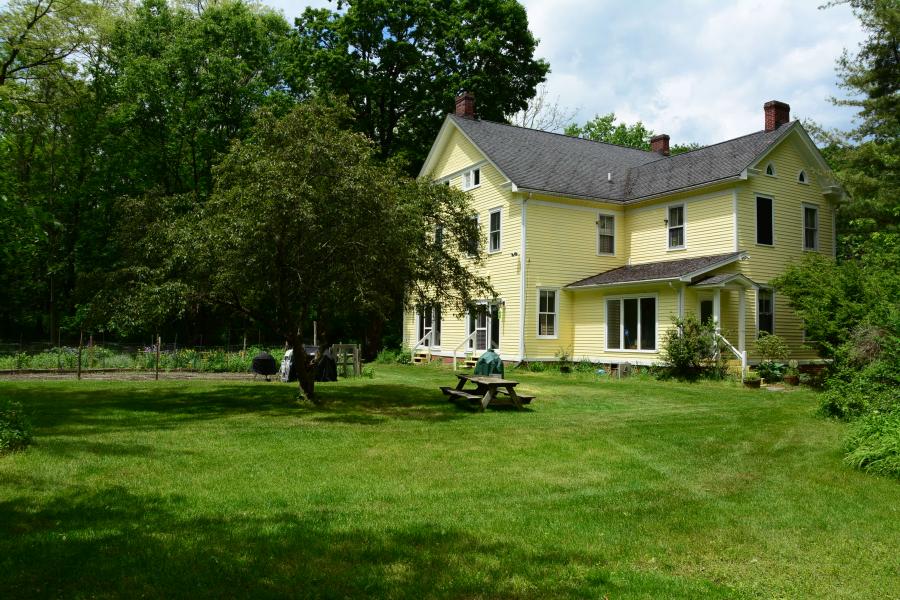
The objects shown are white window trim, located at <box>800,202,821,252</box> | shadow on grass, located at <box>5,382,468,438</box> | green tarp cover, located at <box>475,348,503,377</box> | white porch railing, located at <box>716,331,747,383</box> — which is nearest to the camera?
shadow on grass, located at <box>5,382,468,438</box>

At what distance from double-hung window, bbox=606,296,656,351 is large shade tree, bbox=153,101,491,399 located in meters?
10.7

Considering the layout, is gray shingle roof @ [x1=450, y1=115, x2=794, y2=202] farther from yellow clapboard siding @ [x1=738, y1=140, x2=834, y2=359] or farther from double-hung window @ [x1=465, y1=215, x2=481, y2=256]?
double-hung window @ [x1=465, y1=215, x2=481, y2=256]

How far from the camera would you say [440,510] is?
6.01 meters

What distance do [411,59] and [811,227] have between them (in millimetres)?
19088

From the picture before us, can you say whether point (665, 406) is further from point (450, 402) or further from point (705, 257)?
point (705, 257)

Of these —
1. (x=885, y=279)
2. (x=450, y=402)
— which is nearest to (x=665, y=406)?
(x=450, y=402)

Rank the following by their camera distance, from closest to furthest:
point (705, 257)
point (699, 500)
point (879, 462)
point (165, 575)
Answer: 1. point (165, 575)
2. point (699, 500)
3. point (879, 462)
4. point (705, 257)

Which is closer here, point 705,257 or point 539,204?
point 705,257

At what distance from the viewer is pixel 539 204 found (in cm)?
2402

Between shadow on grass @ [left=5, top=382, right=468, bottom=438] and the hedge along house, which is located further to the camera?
the hedge along house

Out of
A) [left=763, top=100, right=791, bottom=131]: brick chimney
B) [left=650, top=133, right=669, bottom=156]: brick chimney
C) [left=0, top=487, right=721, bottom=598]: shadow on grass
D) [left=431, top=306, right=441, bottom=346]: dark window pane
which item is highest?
[left=650, top=133, right=669, bottom=156]: brick chimney

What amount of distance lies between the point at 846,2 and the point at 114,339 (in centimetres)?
3535

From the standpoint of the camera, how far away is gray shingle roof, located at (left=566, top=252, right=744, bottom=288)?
2039 cm

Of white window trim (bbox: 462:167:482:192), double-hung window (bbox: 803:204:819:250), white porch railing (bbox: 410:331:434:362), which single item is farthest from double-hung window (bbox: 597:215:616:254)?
white porch railing (bbox: 410:331:434:362)
